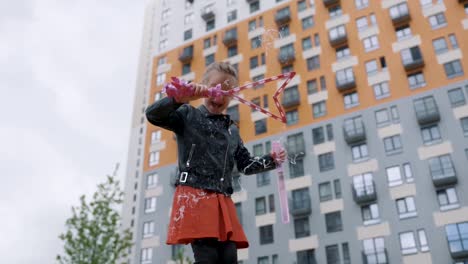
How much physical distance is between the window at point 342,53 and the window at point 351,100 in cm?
404

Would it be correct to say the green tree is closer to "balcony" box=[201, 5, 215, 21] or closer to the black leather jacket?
the black leather jacket

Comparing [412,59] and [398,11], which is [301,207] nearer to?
[412,59]

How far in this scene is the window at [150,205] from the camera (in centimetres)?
4916

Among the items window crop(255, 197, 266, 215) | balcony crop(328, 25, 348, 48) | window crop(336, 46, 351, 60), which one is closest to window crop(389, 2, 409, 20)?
balcony crop(328, 25, 348, 48)

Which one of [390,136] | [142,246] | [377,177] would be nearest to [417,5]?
[390,136]

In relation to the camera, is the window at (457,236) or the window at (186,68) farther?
the window at (186,68)

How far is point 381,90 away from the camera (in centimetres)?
4225

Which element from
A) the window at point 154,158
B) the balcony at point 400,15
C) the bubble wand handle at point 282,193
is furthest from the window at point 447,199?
the bubble wand handle at point 282,193

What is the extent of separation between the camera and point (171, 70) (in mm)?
56219

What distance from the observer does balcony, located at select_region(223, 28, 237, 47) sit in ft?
172

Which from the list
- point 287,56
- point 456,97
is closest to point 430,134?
point 456,97

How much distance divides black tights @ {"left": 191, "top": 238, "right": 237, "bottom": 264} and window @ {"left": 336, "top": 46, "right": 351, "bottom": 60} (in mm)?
43117

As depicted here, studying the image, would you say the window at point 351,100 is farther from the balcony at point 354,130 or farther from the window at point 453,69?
the window at point 453,69

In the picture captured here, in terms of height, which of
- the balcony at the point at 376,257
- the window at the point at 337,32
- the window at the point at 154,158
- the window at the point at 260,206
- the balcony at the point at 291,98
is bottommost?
the balcony at the point at 376,257
